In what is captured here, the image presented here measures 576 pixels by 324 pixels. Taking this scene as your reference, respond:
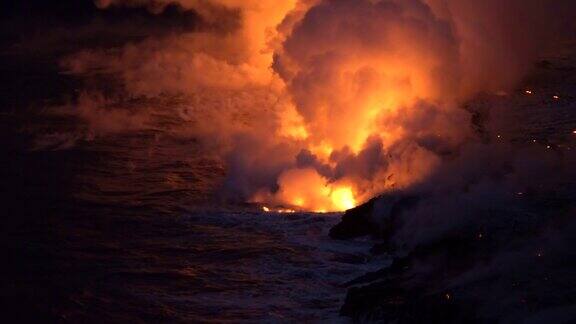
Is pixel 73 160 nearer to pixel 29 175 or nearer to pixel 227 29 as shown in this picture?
pixel 29 175

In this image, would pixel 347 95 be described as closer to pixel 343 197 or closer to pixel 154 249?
pixel 343 197

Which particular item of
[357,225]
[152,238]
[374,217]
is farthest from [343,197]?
[152,238]

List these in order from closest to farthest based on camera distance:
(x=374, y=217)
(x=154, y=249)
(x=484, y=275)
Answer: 1. (x=484, y=275)
2. (x=154, y=249)
3. (x=374, y=217)

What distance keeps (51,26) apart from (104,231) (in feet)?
153

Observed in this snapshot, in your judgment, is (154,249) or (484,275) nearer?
(484,275)

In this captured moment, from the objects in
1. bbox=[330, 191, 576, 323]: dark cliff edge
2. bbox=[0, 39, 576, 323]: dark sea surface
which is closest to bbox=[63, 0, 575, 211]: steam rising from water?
bbox=[0, 39, 576, 323]: dark sea surface

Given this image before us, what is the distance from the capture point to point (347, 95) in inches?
1341

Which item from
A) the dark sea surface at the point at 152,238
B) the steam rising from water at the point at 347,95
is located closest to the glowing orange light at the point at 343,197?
the steam rising from water at the point at 347,95

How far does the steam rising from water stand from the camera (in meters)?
31.3

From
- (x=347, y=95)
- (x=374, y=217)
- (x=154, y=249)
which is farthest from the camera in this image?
(x=347, y=95)

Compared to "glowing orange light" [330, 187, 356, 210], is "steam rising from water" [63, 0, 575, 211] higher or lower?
higher

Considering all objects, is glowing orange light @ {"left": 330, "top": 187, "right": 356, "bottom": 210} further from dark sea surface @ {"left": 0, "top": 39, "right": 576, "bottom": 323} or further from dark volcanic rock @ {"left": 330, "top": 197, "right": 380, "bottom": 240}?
dark volcanic rock @ {"left": 330, "top": 197, "right": 380, "bottom": 240}

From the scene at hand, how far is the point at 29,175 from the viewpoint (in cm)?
3400

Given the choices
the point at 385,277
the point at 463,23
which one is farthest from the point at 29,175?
the point at 463,23
